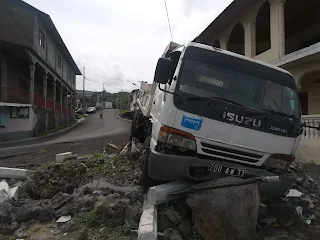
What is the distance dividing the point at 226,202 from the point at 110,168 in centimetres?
329

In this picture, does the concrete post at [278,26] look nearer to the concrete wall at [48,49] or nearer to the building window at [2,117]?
the concrete wall at [48,49]

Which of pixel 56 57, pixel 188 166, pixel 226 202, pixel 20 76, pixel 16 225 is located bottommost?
pixel 16 225

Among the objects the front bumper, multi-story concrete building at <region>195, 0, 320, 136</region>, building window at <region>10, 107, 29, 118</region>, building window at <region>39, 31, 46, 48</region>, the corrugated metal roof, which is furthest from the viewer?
building window at <region>39, 31, 46, 48</region>

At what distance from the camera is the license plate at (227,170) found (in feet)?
13.1

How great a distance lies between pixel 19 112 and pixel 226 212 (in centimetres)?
1771

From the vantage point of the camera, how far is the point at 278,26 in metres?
10.8

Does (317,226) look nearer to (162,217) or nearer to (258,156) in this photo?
(258,156)

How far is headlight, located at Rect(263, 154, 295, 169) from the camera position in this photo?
425 centimetres

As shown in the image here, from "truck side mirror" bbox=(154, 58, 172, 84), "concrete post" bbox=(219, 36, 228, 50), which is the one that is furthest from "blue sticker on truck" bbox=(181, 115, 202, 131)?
"concrete post" bbox=(219, 36, 228, 50)

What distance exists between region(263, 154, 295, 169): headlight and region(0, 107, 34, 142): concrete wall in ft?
56.0

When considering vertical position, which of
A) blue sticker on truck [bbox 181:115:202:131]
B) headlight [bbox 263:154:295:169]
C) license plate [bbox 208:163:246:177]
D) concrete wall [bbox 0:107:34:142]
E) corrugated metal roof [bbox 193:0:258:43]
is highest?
corrugated metal roof [bbox 193:0:258:43]

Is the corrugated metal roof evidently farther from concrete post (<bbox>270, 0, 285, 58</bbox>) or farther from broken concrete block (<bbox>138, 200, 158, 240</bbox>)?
broken concrete block (<bbox>138, 200, 158, 240</bbox>)

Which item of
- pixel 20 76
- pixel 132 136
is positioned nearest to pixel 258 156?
pixel 132 136

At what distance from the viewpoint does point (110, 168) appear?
630 centimetres
